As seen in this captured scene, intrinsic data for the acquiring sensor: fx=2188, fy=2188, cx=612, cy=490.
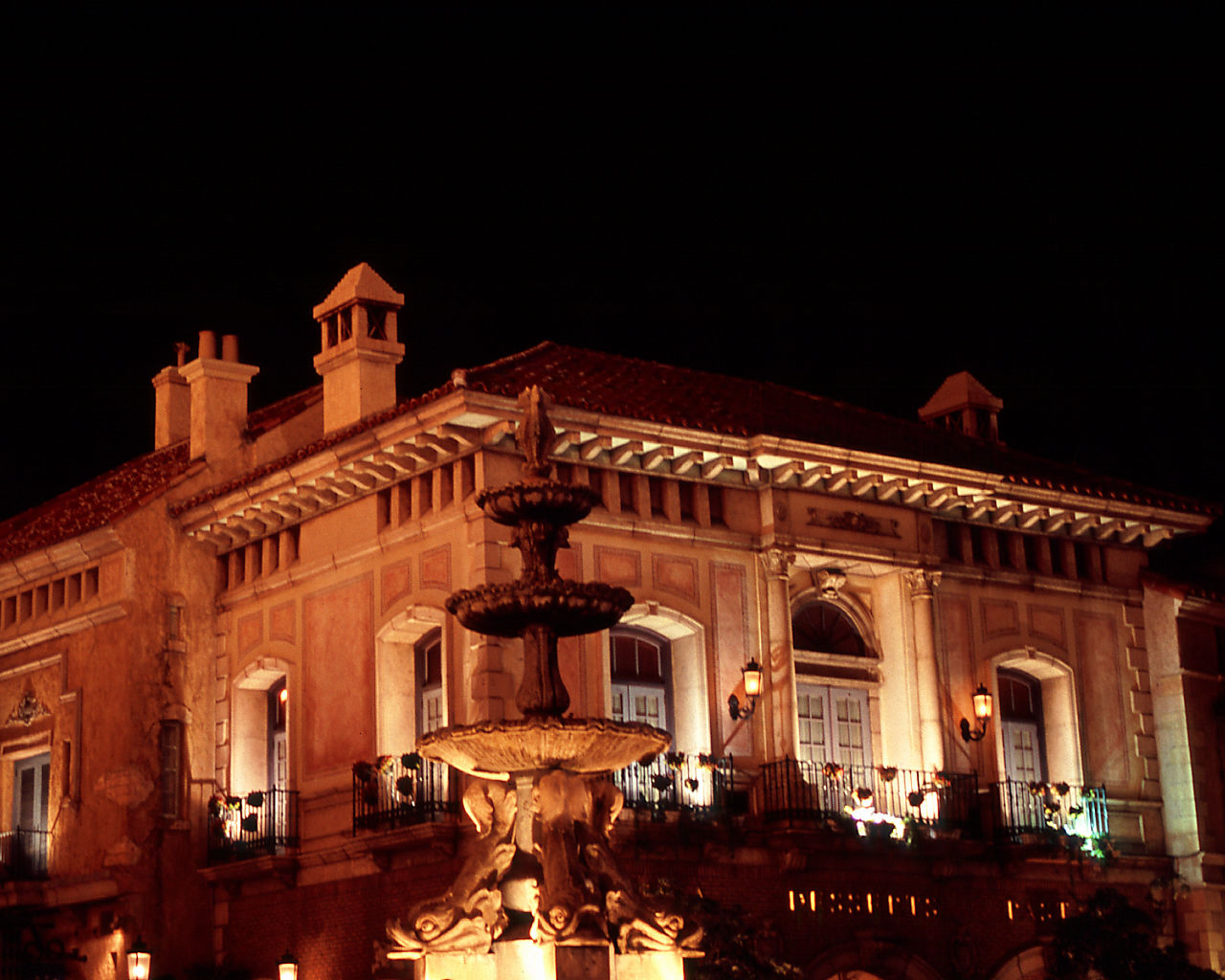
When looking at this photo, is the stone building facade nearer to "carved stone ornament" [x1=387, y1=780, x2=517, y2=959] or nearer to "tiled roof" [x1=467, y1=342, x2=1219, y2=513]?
"tiled roof" [x1=467, y1=342, x2=1219, y2=513]

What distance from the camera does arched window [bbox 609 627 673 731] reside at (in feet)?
89.0

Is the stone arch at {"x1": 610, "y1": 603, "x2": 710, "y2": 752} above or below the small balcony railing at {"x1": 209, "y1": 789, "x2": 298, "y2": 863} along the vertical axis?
above

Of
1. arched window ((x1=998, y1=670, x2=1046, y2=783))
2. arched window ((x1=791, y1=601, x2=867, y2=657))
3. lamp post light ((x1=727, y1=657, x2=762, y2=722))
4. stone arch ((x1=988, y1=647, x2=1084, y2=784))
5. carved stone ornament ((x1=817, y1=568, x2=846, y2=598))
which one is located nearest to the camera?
lamp post light ((x1=727, y1=657, x2=762, y2=722))

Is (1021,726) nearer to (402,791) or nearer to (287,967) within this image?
(402,791)

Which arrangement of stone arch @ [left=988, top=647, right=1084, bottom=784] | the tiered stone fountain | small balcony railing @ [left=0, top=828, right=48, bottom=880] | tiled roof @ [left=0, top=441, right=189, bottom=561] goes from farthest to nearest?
1. tiled roof @ [left=0, top=441, right=189, bottom=561]
2. small balcony railing @ [left=0, top=828, right=48, bottom=880]
3. stone arch @ [left=988, top=647, right=1084, bottom=784]
4. the tiered stone fountain

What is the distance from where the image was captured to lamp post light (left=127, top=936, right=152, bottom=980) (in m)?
27.7

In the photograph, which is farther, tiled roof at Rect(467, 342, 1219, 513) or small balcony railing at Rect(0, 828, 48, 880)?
small balcony railing at Rect(0, 828, 48, 880)

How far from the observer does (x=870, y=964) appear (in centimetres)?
2723

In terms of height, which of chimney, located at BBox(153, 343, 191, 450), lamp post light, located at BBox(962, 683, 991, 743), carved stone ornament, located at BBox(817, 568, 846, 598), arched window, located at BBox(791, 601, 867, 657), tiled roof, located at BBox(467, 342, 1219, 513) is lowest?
lamp post light, located at BBox(962, 683, 991, 743)

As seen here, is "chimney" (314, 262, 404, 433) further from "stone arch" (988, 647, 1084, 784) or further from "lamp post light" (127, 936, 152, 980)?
"stone arch" (988, 647, 1084, 784)

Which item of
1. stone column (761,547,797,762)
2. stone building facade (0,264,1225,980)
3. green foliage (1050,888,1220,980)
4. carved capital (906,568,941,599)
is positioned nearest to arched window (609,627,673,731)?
stone building facade (0,264,1225,980)

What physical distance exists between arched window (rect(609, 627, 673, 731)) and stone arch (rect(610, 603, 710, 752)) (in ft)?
0.37

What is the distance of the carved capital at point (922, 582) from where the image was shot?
2914cm

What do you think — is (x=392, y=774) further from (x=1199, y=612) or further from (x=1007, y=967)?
(x=1199, y=612)
